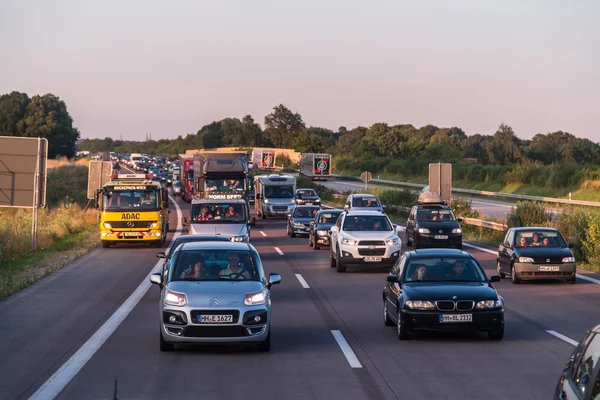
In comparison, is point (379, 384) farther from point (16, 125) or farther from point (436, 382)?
point (16, 125)

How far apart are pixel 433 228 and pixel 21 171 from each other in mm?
14894

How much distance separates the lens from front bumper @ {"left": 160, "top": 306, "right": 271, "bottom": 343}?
12.9 m

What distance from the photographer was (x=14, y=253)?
103 feet

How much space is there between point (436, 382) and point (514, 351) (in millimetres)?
2831

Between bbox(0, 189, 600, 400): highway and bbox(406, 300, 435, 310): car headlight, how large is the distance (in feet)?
1.87

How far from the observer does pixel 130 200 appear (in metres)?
35.5

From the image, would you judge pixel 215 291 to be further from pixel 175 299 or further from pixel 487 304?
pixel 487 304

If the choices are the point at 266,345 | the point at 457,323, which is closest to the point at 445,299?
the point at 457,323

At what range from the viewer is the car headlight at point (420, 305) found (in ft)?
46.9

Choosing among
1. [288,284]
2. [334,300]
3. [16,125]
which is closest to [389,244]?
[288,284]

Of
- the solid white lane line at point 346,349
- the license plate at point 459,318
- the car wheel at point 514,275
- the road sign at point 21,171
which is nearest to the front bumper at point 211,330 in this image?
the solid white lane line at point 346,349

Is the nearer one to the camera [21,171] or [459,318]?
[459,318]

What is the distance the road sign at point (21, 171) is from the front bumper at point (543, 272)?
59.0 feet

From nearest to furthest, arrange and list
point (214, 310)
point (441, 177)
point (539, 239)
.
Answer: point (214, 310) → point (539, 239) → point (441, 177)
